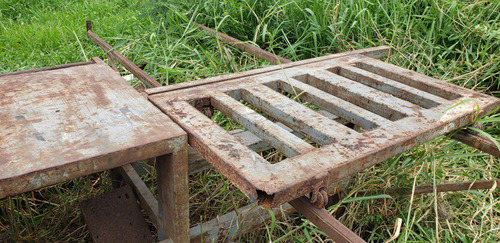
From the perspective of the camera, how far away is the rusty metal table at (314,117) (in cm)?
123

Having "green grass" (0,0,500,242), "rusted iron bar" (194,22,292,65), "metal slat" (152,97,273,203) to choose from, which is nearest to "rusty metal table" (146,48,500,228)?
"metal slat" (152,97,273,203)

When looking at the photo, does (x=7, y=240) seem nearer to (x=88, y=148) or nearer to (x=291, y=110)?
(x=88, y=148)

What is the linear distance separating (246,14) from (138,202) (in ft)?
6.63

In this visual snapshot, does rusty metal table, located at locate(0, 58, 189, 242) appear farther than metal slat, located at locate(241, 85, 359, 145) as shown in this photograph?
No

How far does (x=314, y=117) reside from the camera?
155 centimetres

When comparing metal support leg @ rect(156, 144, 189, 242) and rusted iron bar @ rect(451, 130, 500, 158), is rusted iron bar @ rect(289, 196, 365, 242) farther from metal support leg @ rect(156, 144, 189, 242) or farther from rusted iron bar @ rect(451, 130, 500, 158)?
rusted iron bar @ rect(451, 130, 500, 158)

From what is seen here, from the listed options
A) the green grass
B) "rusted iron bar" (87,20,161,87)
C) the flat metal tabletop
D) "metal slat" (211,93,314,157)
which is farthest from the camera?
"rusted iron bar" (87,20,161,87)

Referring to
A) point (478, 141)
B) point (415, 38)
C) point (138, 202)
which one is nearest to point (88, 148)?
point (138, 202)

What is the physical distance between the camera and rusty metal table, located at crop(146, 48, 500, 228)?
123 cm

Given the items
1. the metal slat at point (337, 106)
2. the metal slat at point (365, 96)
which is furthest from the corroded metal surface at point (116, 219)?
the metal slat at point (365, 96)

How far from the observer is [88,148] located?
1.24 meters

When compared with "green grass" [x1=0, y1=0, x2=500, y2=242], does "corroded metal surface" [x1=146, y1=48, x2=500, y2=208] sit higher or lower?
higher

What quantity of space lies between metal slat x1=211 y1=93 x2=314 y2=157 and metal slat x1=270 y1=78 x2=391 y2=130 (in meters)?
0.29

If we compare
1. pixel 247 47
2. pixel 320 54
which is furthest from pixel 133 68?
pixel 320 54
